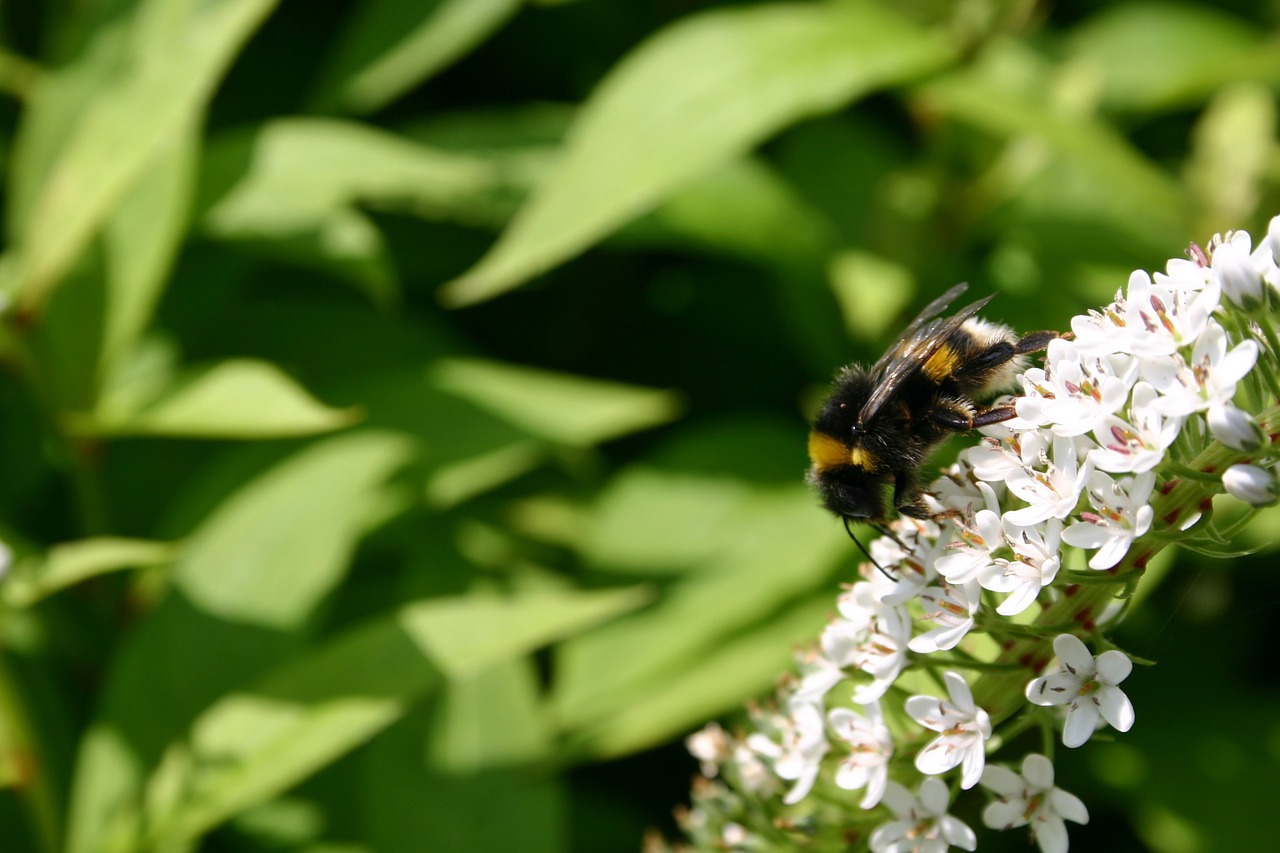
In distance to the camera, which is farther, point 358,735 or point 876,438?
point 358,735

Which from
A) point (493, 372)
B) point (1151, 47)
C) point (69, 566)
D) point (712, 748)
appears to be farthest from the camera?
point (1151, 47)

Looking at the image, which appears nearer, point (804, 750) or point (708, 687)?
point (804, 750)

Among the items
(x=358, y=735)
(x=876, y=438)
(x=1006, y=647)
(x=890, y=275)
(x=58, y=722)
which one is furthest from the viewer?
(x=890, y=275)

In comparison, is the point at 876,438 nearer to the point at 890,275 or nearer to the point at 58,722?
the point at 890,275

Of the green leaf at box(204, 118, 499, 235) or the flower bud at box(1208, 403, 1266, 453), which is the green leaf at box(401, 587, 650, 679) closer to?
the green leaf at box(204, 118, 499, 235)

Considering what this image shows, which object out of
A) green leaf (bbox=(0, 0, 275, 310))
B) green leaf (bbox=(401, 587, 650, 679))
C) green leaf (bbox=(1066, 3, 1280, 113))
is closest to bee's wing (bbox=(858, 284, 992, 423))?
green leaf (bbox=(401, 587, 650, 679))

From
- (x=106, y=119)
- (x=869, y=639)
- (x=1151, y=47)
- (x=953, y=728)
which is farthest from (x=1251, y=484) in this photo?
(x=1151, y=47)

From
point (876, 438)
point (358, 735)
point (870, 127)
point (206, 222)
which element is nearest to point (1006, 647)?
point (876, 438)

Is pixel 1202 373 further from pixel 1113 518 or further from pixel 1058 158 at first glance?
pixel 1058 158
